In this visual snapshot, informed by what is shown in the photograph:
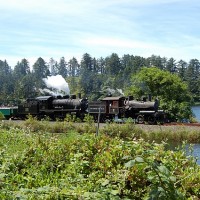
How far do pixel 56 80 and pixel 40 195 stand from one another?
11098 cm

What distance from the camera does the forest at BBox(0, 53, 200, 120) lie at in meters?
47.7

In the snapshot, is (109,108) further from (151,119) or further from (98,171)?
(98,171)

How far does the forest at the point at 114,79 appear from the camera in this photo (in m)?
47.7

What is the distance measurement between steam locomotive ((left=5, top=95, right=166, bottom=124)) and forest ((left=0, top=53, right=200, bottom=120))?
25.7 ft

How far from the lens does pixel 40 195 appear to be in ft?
11.4

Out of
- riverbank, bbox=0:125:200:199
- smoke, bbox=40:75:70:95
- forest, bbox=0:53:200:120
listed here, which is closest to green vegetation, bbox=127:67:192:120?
forest, bbox=0:53:200:120

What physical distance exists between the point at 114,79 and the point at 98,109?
81460 mm

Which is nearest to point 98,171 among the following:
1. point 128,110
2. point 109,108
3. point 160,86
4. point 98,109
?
point 98,109

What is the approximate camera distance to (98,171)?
429 centimetres

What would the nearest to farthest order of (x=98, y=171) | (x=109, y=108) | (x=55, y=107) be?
(x=98, y=171), (x=109, y=108), (x=55, y=107)

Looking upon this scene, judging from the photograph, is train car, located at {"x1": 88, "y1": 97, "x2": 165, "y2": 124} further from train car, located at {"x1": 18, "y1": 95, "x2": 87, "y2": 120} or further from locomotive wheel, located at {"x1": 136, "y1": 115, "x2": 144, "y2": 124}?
train car, located at {"x1": 18, "y1": 95, "x2": 87, "y2": 120}

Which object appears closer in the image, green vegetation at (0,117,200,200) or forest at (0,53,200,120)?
green vegetation at (0,117,200,200)

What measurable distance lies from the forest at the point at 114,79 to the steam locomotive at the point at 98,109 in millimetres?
7825

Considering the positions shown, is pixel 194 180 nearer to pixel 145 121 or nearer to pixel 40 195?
pixel 40 195
